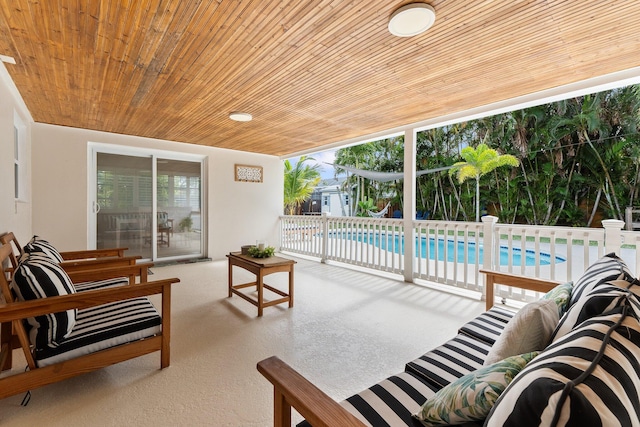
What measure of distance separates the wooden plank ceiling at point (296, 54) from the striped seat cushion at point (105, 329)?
1867mm

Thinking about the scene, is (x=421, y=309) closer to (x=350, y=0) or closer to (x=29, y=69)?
(x=350, y=0)

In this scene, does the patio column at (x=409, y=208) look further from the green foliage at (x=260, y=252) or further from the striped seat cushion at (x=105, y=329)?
the striped seat cushion at (x=105, y=329)

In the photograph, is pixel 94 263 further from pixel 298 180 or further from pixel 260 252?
pixel 298 180

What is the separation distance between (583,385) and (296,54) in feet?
7.77

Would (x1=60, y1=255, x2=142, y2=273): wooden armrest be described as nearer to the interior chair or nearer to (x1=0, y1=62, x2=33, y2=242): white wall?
(x1=0, y1=62, x2=33, y2=242): white wall

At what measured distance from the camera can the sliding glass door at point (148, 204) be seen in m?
4.66

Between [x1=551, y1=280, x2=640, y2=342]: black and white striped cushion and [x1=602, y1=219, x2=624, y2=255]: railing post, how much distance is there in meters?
2.10

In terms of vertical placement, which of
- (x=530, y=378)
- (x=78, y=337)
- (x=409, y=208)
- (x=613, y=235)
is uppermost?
(x=409, y=208)

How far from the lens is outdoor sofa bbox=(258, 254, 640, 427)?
0.49 meters

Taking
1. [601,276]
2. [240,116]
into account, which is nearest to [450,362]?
[601,276]

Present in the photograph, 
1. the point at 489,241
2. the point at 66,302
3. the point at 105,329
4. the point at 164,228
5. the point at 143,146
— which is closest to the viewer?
the point at 66,302

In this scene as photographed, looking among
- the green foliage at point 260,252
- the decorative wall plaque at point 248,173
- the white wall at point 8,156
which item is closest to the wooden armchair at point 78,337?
the white wall at point 8,156

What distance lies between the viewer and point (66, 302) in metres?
1.50

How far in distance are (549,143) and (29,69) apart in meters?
10.1
